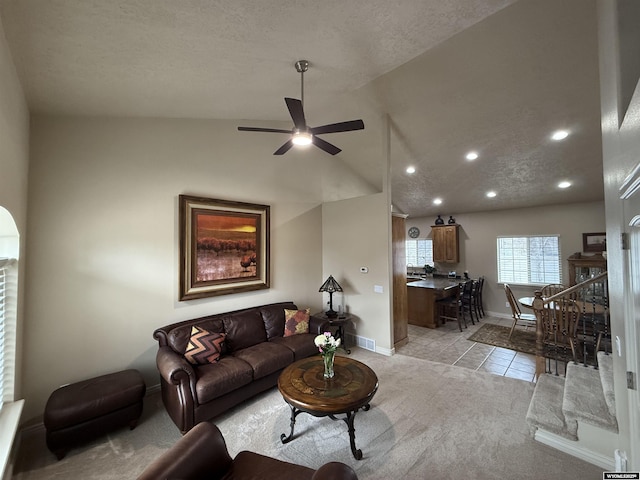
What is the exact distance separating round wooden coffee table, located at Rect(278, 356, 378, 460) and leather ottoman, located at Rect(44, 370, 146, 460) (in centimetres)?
145

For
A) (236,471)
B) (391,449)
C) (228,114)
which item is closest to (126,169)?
(228,114)

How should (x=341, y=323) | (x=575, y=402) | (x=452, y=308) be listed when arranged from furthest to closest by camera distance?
(x=452, y=308) → (x=341, y=323) → (x=575, y=402)

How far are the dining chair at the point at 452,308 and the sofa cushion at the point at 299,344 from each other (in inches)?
137

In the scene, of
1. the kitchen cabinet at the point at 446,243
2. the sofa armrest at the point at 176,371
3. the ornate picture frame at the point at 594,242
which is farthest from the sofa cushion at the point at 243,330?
the ornate picture frame at the point at 594,242

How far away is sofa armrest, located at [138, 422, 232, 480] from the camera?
1228 mm

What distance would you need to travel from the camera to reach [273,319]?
3.80m

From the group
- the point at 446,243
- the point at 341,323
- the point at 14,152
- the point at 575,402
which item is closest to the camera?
the point at 14,152

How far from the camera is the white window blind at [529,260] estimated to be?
5.98m

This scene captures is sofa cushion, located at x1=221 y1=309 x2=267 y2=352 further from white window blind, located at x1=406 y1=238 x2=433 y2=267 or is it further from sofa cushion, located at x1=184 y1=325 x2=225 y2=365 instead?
white window blind, located at x1=406 y1=238 x2=433 y2=267

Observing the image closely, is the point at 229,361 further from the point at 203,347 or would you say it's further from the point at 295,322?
the point at 295,322

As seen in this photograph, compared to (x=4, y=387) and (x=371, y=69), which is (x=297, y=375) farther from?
A: (x=371, y=69)

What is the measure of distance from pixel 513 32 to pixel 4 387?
5.56m

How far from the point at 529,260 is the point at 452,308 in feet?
7.63

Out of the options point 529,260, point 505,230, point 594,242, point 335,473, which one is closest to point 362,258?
point 335,473
